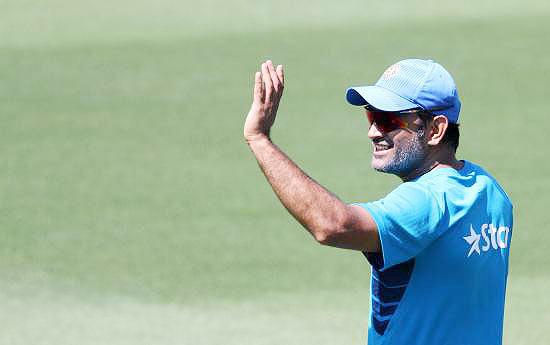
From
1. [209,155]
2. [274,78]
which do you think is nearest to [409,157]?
[274,78]

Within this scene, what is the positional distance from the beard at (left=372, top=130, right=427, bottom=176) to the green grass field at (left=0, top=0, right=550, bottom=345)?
346cm

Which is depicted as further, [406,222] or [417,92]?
[417,92]

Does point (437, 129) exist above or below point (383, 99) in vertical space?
below

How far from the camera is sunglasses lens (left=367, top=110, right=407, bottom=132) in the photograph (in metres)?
4.23

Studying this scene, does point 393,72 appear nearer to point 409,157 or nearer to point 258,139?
point 409,157

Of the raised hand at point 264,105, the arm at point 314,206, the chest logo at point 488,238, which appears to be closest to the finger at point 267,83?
the raised hand at point 264,105

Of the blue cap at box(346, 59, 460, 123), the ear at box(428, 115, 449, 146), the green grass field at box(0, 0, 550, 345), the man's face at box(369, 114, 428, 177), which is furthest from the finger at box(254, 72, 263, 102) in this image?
the green grass field at box(0, 0, 550, 345)

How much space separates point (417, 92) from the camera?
4.18 metres

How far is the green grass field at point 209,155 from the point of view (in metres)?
7.98

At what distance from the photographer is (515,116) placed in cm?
1098

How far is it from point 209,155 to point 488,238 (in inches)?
251

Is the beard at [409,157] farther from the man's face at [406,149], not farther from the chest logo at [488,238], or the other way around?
the chest logo at [488,238]

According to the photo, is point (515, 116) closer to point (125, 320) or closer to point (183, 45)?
point (183, 45)

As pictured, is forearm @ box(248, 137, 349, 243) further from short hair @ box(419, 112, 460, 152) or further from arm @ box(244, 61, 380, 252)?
short hair @ box(419, 112, 460, 152)
